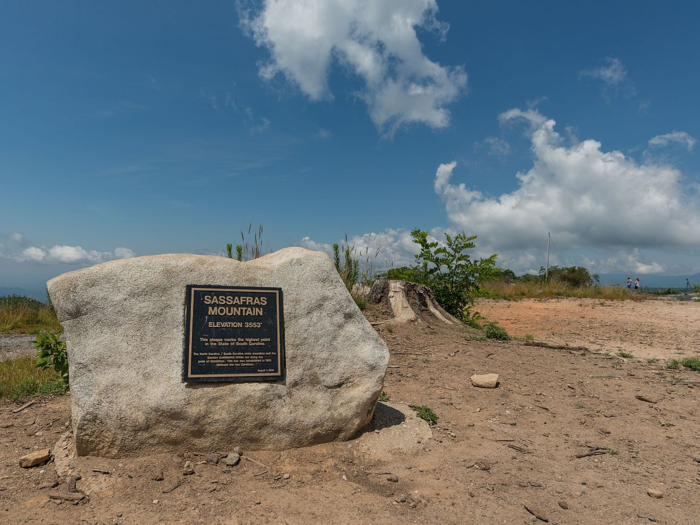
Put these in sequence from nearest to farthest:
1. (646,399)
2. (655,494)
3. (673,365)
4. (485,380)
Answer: (655,494), (646,399), (485,380), (673,365)

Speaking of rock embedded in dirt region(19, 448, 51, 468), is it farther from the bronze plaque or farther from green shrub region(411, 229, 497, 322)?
green shrub region(411, 229, 497, 322)

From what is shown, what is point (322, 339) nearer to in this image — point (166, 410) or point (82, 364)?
point (166, 410)

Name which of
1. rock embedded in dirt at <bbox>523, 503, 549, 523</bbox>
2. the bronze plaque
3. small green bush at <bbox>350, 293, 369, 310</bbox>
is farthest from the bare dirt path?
the bronze plaque

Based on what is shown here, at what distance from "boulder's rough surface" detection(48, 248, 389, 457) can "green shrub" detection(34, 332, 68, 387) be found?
138 centimetres

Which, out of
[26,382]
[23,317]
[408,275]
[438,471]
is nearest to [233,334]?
[438,471]

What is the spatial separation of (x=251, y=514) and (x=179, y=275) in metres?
1.97

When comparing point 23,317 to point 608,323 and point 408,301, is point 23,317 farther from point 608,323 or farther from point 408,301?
point 608,323

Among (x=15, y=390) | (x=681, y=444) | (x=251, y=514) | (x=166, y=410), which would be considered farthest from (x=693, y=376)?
(x=15, y=390)

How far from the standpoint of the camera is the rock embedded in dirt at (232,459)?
3.45 m

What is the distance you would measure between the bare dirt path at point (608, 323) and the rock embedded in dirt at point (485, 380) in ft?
12.8

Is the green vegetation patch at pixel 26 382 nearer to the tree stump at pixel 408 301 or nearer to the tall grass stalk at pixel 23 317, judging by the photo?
the tree stump at pixel 408 301

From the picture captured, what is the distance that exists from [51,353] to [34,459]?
54.3 inches

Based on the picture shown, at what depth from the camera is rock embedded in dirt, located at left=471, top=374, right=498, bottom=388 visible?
548cm

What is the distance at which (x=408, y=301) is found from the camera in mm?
9031
